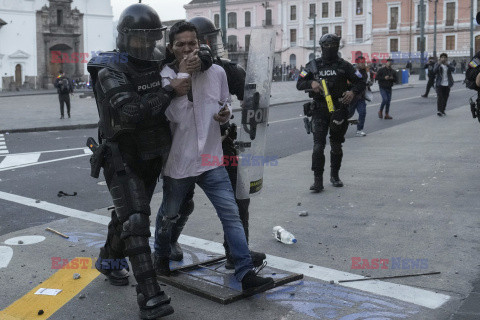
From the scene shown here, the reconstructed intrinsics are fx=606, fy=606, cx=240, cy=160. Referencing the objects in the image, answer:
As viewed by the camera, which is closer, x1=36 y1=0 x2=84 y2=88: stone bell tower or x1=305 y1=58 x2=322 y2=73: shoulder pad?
x1=305 y1=58 x2=322 y2=73: shoulder pad

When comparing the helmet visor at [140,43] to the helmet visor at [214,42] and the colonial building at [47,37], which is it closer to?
the helmet visor at [214,42]

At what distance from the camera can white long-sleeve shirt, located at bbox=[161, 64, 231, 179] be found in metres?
3.79

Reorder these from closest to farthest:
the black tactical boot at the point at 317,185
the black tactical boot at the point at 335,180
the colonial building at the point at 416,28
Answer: the black tactical boot at the point at 317,185 → the black tactical boot at the point at 335,180 → the colonial building at the point at 416,28

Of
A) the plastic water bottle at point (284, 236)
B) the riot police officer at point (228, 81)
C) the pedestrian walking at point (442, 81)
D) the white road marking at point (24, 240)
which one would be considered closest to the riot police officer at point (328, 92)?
the plastic water bottle at point (284, 236)

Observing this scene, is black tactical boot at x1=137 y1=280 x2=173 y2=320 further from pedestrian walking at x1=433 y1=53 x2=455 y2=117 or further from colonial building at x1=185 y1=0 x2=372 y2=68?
colonial building at x1=185 y1=0 x2=372 y2=68

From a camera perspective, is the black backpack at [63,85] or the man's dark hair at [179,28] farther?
the black backpack at [63,85]

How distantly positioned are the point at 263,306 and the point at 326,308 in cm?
39

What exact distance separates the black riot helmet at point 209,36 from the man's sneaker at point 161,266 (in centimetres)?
148

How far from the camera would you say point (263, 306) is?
3.81 meters

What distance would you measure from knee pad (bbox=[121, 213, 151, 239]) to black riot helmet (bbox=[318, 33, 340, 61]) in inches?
168

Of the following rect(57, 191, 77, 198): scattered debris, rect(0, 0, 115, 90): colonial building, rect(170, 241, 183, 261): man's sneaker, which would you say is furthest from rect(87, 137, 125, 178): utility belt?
rect(0, 0, 115, 90): colonial building

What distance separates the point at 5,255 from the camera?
4.98m

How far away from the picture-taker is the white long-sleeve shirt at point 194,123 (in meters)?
3.79

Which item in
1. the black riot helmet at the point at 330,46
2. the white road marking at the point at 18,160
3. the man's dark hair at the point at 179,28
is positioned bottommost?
the white road marking at the point at 18,160
